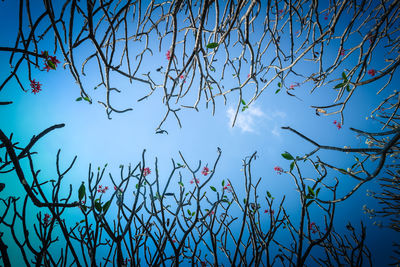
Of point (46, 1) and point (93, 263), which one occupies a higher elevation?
point (46, 1)

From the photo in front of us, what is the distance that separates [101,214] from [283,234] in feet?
62.4

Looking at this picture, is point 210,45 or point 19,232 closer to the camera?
point 210,45

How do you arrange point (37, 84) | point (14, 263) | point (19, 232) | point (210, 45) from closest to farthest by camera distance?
1. point (210, 45)
2. point (37, 84)
3. point (19, 232)
4. point (14, 263)

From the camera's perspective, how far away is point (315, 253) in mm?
14391

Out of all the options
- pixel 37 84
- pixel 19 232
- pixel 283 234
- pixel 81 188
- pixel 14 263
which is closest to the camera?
pixel 81 188

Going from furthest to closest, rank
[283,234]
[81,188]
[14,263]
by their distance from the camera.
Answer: [283,234] < [14,263] < [81,188]

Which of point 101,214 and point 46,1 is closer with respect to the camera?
point 46,1

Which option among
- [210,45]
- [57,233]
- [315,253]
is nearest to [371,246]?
[315,253]

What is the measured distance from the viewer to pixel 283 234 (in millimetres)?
15586

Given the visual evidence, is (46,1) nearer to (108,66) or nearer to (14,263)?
(108,66)

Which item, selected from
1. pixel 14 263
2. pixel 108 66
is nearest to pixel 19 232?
pixel 14 263

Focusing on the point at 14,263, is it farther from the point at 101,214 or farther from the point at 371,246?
the point at 371,246

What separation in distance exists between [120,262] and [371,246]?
22.4 meters

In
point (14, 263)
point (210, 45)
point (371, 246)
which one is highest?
point (371, 246)
